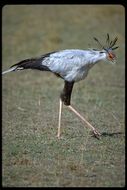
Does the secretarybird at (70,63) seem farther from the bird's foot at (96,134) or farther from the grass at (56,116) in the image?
the grass at (56,116)

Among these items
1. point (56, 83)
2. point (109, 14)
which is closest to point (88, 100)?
point (56, 83)

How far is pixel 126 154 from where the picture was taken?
19.9ft

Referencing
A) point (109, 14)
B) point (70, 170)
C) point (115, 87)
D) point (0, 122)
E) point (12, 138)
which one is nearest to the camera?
point (70, 170)

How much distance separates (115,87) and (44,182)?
19.0 feet

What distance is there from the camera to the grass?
5.35 meters

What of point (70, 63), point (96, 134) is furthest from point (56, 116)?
point (70, 63)

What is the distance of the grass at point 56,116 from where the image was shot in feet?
17.6

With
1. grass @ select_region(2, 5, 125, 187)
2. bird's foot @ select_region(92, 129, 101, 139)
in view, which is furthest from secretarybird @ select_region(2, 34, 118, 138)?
grass @ select_region(2, 5, 125, 187)

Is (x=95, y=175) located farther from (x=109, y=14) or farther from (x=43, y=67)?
(x=109, y=14)

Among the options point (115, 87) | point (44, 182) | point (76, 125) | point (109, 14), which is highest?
point (109, 14)

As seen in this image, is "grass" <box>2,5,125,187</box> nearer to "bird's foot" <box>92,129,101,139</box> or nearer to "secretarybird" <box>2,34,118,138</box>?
"bird's foot" <box>92,129,101,139</box>

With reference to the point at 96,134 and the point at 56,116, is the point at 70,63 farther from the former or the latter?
the point at 56,116

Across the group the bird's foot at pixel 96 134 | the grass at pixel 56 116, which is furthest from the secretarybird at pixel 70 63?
the grass at pixel 56 116

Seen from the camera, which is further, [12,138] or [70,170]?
[12,138]
